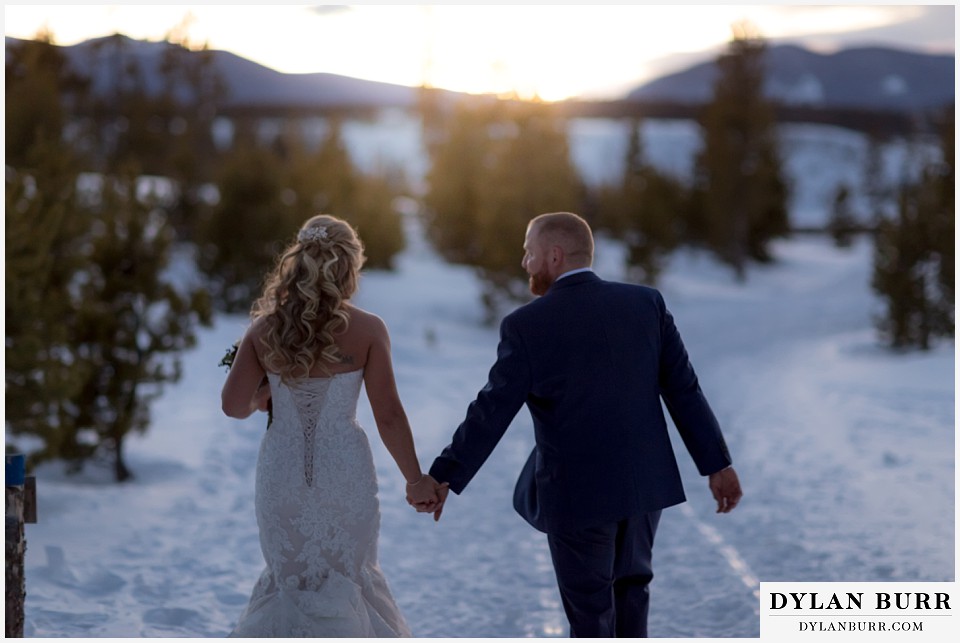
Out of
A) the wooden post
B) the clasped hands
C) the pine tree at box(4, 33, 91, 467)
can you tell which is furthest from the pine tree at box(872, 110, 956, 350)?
the wooden post

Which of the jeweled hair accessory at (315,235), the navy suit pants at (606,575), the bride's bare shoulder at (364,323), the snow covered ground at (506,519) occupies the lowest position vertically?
the snow covered ground at (506,519)

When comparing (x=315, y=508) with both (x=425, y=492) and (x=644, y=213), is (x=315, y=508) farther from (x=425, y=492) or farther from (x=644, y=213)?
(x=644, y=213)

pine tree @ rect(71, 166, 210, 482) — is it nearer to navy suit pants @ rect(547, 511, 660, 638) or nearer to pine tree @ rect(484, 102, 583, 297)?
navy suit pants @ rect(547, 511, 660, 638)

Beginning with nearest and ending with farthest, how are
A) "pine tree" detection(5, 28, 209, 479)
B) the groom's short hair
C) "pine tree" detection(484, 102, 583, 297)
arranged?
1. the groom's short hair
2. "pine tree" detection(5, 28, 209, 479)
3. "pine tree" detection(484, 102, 583, 297)

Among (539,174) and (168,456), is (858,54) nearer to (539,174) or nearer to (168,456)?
(539,174)

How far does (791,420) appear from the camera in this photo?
39.0 ft

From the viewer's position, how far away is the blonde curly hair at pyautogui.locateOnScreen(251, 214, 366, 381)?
13.0ft

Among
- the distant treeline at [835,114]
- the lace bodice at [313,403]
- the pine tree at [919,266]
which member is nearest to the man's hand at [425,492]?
the lace bodice at [313,403]

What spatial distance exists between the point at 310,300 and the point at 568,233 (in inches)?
41.4

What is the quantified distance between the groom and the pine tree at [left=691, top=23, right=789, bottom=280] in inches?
1209

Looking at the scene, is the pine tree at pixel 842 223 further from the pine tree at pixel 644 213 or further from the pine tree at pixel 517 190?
the pine tree at pixel 517 190

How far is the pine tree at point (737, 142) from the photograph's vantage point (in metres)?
34.0

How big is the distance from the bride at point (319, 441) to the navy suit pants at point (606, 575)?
598 mm

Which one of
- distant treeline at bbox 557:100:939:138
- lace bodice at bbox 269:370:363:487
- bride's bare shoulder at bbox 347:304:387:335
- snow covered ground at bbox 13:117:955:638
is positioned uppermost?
distant treeline at bbox 557:100:939:138
